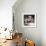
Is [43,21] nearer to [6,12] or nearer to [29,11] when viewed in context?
[29,11]

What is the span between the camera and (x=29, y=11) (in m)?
5.06

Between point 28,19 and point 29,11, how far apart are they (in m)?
0.34

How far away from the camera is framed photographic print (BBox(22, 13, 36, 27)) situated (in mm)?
5039

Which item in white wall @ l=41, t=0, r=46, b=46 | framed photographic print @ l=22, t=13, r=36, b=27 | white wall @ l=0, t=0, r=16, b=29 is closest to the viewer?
white wall @ l=0, t=0, r=16, b=29

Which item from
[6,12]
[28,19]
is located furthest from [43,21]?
[6,12]

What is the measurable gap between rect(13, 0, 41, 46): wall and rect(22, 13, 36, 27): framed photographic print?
128 mm

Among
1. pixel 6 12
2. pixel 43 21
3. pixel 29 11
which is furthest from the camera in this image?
pixel 29 11

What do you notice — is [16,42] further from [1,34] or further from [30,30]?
[30,30]

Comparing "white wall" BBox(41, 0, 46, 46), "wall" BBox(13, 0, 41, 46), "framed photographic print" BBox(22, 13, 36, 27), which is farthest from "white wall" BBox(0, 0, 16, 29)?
"white wall" BBox(41, 0, 46, 46)

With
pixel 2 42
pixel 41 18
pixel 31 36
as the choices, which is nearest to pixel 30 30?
pixel 31 36

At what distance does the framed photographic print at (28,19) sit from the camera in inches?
198

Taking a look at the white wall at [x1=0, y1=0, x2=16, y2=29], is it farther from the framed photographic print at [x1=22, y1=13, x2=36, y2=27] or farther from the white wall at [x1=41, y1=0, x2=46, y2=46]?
the white wall at [x1=41, y1=0, x2=46, y2=46]

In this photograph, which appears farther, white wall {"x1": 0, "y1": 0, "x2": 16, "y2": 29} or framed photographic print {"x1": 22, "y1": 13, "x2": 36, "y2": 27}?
framed photographic print {"x1": 22, "y1": 13, "x2": 36, "y2": 27}

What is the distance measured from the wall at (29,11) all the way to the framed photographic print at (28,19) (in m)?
0.13
